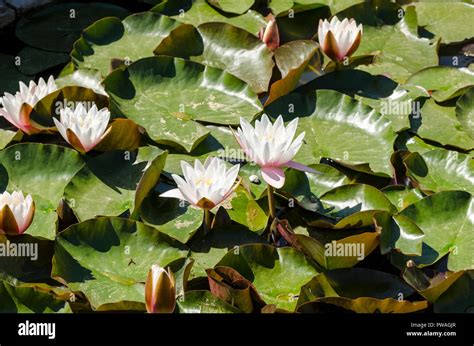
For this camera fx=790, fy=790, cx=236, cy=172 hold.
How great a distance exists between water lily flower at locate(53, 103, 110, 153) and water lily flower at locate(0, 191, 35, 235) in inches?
14.5

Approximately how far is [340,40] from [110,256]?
63.9 inches

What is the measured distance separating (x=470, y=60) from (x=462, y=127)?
0.72m

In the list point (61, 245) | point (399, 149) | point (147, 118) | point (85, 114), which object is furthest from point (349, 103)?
point (61, 245)

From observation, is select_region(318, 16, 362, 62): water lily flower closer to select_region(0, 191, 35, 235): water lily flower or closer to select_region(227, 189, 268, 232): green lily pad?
select_region(227, 189, 268, 232): green lily pad

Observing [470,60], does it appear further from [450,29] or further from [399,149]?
[399,149]

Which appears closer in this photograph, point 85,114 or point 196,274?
point 196,274

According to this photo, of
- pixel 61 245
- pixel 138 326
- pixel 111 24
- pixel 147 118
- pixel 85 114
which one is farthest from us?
pixel 111 24

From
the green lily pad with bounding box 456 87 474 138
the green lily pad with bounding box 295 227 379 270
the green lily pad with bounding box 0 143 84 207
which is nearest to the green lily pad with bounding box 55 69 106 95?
the green lily pad with bounding box 0 143 84 207

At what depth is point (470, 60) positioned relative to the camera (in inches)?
165

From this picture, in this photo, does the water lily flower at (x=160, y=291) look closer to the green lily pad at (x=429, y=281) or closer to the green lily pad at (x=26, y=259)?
the green lily pad at (x=26, y=259)

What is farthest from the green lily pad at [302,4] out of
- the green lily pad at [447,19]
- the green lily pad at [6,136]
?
the green lily pad at [6,136]

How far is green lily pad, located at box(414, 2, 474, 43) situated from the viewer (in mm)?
4352

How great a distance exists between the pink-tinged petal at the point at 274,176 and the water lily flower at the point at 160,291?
528 millimetres

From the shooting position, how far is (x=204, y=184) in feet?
9.06
